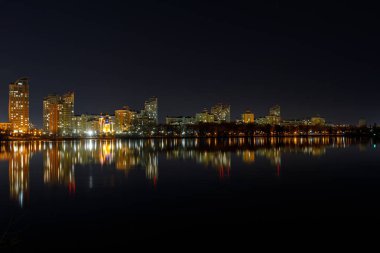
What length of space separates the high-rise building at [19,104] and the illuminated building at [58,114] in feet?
55.2

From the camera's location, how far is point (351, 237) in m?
8.87

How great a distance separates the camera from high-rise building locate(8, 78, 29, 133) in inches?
5661

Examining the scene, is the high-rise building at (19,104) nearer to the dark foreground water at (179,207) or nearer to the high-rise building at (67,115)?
the high-rise building at (67,115)

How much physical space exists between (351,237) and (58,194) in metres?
10.3

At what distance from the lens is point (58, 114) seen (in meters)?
166

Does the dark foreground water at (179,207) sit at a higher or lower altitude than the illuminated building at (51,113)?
lower

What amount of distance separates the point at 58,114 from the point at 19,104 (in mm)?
20926

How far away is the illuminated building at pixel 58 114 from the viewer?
16512 centimetres

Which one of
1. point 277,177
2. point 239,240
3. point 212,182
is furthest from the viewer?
point 277,177

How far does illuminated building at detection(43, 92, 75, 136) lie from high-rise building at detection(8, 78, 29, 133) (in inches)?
663

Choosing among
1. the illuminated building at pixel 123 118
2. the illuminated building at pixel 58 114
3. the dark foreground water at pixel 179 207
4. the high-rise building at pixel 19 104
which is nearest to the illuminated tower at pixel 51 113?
the illuminated building at pixel 58 114

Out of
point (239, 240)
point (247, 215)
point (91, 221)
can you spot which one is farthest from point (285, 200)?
point (91, 221)

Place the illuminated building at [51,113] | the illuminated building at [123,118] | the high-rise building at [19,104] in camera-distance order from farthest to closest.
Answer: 1. the illuminated building at [51,113]
2. the illuminated building at [123,118]
3. the high-rise building at [19,104]

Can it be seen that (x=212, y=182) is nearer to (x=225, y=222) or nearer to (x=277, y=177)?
(x=277, y=177)
